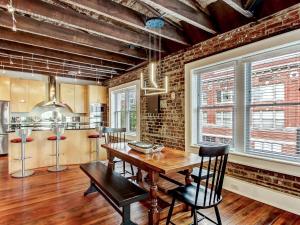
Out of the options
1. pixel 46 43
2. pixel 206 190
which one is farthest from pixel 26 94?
pixel 206 190

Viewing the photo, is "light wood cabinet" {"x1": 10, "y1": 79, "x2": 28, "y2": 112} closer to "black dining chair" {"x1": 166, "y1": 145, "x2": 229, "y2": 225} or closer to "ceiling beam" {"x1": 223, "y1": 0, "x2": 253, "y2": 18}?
"black dining chair" {"x1": 166, "y1": 145, "x2": 229, "y2": 225}

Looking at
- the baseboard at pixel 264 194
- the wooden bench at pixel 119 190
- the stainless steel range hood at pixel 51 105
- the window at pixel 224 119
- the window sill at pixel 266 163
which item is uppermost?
the stainless steel range hood at pixel 51 105

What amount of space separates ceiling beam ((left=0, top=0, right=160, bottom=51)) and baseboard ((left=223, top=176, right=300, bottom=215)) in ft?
10.1

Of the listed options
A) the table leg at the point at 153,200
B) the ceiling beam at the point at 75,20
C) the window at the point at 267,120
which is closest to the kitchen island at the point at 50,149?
the ceiling beam at the point at 75,20

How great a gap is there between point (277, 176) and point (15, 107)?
6920 millimetres

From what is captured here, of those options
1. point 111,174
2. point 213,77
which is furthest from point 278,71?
point 111,174

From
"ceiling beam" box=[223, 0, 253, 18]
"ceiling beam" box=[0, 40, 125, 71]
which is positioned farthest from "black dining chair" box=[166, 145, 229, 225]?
"ceiling beam" box=[0, 40, 125, 71]

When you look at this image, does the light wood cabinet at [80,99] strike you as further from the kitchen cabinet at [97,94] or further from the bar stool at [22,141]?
the bar stool at [22,141]

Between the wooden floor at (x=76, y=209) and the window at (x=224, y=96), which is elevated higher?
the window at (x=224, y=96)

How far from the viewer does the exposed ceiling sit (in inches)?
106

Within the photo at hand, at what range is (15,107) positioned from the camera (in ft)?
19.8

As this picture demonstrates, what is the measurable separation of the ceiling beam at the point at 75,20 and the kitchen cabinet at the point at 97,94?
3.73 metres

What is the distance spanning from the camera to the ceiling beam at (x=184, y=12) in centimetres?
263

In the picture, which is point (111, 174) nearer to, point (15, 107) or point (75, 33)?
point (75, 33)
